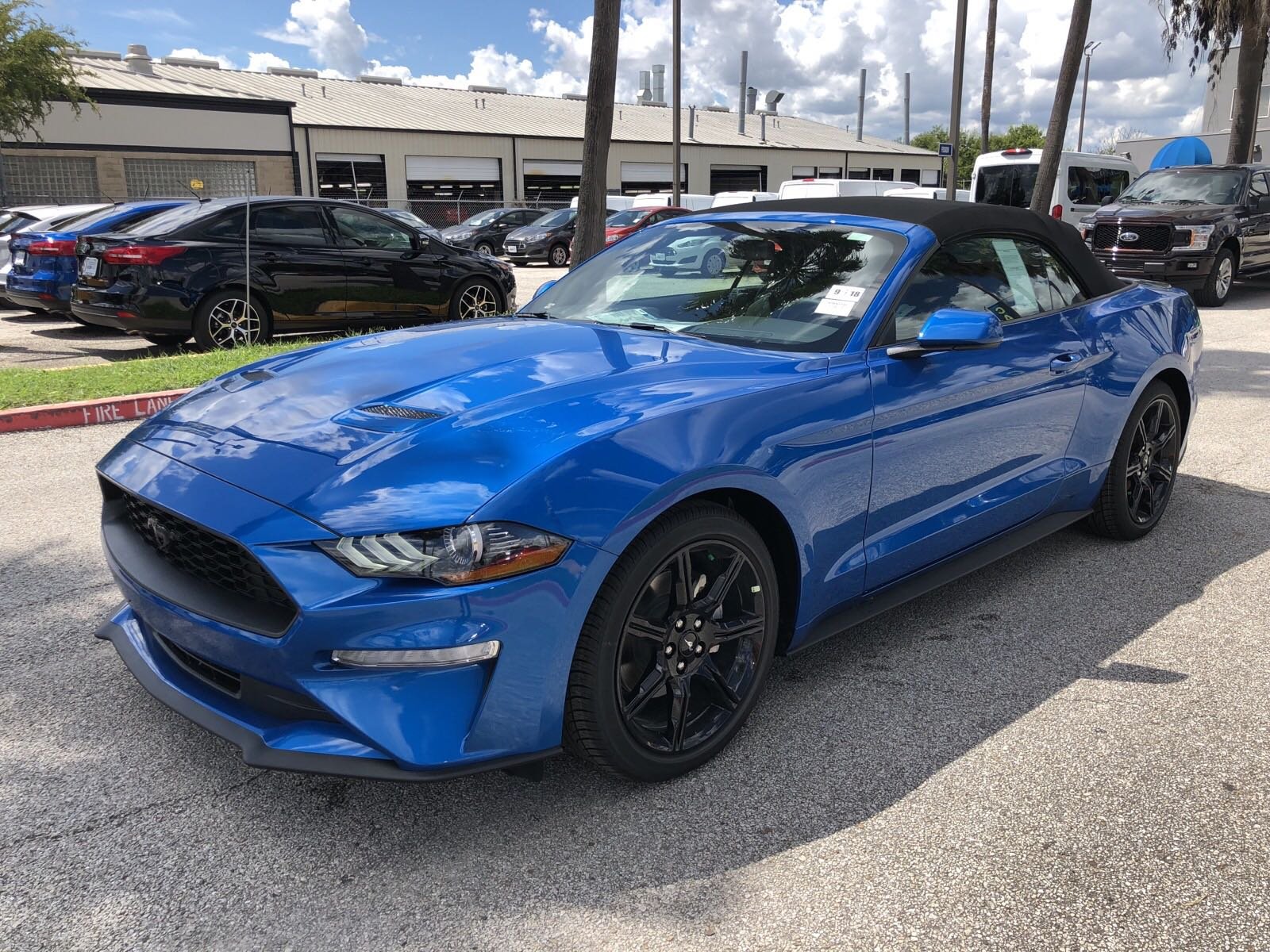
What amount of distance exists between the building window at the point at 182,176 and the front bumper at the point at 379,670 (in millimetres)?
33912

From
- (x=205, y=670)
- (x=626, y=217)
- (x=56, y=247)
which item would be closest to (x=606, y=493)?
(x=205, y=670)

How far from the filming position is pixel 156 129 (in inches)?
1324

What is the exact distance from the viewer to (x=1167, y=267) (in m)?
14.6

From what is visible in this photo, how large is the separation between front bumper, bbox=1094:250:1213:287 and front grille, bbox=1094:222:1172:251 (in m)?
0.11

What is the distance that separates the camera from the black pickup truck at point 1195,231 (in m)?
14.5

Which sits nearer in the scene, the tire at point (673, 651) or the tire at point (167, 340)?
the tire at point (673, 651)

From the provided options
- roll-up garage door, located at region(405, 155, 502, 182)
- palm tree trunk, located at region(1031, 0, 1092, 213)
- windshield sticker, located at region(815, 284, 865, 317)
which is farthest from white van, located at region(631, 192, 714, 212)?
windshield sticker, located at region(815, 284, 865, 317)

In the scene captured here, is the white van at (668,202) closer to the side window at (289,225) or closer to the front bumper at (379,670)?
the side window at (289,225)

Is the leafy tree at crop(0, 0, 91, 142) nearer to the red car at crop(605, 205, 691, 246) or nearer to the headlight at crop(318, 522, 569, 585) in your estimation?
the red car at crop(605, 205, 691, 246)

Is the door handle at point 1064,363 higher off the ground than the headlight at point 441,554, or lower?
higher

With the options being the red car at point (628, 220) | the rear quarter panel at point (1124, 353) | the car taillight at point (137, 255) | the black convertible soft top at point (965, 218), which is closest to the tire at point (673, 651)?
the black convertible soft top at point (965, 218)

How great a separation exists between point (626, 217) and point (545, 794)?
24121mm

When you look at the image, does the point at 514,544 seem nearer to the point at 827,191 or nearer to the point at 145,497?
the point at 145,497

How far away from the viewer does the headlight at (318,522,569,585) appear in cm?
228
